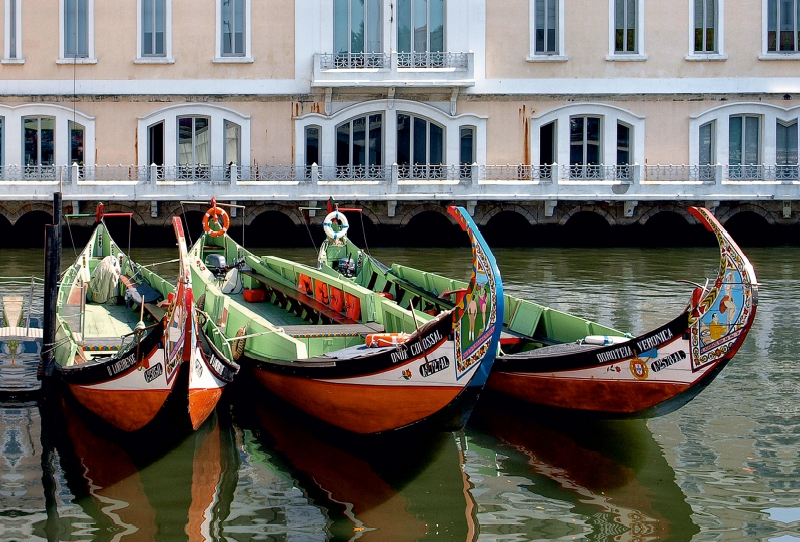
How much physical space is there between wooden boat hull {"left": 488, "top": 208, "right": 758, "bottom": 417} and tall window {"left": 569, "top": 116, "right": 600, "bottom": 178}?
19.7 m

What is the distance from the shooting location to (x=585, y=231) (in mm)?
31578

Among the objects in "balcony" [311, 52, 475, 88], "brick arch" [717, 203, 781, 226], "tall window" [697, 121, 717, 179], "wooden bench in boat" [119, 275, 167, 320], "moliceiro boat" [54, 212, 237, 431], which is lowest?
"moliceiro boat" [54, 212, 237, 431]

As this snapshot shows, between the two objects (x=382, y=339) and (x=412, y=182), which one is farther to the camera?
(x=412, y=182)

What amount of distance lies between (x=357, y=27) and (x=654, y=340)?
21118 mm

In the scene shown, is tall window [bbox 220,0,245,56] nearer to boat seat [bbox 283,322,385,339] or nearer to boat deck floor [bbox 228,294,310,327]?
boat deck floor [bbox 228,294,310,327]

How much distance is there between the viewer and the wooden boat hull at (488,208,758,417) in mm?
9695

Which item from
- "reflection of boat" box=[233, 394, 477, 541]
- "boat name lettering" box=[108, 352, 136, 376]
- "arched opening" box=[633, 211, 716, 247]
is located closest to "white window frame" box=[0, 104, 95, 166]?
"arched opening" box=[633, 211, 716, 247]

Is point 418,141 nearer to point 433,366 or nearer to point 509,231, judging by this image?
point 509,231

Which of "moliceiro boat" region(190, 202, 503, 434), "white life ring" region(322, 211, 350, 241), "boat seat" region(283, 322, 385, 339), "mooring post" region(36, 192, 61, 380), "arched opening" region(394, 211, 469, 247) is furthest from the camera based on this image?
"arched opening" region(394, 211, 469, 247)

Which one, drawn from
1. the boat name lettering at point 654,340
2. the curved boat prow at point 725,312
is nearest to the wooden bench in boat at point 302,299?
the boat name lettering at point 654,340

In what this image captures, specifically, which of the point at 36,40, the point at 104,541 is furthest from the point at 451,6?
the point at 104,541

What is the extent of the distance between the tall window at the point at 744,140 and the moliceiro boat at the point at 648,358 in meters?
19.9

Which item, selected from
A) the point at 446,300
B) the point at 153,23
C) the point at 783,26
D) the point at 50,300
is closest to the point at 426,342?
the point at 50,300

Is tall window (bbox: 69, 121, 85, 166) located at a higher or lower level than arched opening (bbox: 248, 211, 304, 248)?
higher
